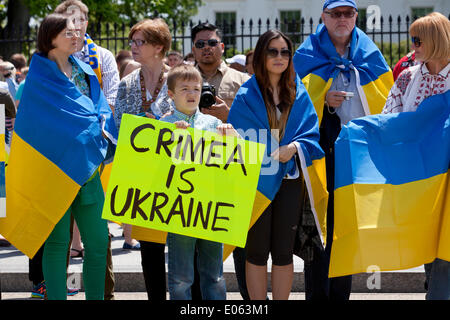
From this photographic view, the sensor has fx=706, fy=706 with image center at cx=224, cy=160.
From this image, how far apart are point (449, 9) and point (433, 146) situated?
27.8 m

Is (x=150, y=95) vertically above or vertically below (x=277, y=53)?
below

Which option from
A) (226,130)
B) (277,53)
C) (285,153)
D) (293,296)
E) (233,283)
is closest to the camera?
(226,130)

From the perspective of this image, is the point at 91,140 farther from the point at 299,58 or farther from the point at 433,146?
the point at 433,146

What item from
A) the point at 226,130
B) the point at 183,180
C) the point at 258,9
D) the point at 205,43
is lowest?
the point at 183,180

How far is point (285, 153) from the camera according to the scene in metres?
4.39

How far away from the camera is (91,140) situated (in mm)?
4324

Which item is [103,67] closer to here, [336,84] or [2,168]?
[2,168]

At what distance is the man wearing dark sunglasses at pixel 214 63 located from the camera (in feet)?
16.1

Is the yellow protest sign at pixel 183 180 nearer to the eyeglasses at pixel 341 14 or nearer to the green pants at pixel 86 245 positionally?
the green pants at pixel 86 245

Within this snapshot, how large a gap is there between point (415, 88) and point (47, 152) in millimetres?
2273

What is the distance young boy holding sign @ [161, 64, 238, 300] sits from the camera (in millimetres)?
4191

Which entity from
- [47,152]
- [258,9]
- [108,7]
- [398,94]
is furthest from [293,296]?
[258,9]

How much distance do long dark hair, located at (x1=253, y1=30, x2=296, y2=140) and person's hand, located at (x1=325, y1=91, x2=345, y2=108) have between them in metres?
0.30
